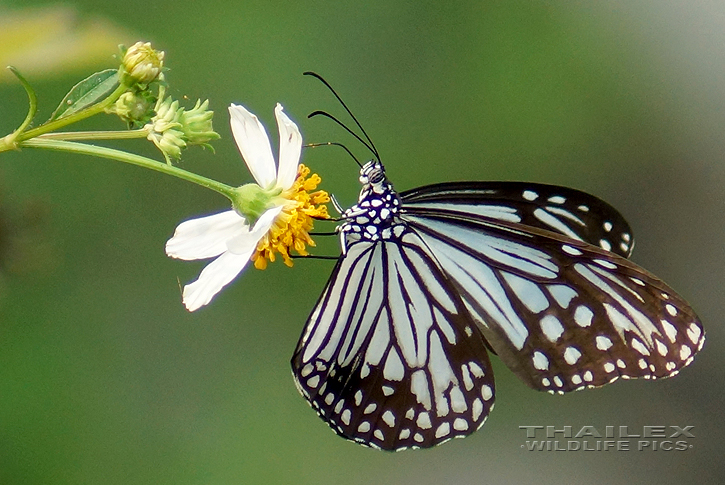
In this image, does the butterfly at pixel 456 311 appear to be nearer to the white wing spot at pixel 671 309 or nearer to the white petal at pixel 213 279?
the white wing spot at pixel 671 309

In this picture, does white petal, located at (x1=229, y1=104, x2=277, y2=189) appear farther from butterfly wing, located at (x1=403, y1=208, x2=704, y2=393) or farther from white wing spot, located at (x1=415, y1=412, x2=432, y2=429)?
white wing spot, located at (x1=415, y1=412, x2=432, y2=429)

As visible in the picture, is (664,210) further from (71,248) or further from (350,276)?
(71,248)

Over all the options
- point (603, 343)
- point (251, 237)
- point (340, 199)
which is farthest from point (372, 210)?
point (340, 199)

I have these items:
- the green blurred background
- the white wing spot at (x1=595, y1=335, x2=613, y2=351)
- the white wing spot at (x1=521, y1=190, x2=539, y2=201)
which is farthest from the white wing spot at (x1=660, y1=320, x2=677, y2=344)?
the green blurred background

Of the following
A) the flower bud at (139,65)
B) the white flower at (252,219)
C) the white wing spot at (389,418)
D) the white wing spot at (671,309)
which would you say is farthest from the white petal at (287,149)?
the white wing spot at (671,309)

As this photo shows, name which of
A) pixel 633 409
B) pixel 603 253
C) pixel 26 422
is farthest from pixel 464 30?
pixel 26 422

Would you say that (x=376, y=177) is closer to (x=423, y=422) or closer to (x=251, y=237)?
(x=251, y=237)
